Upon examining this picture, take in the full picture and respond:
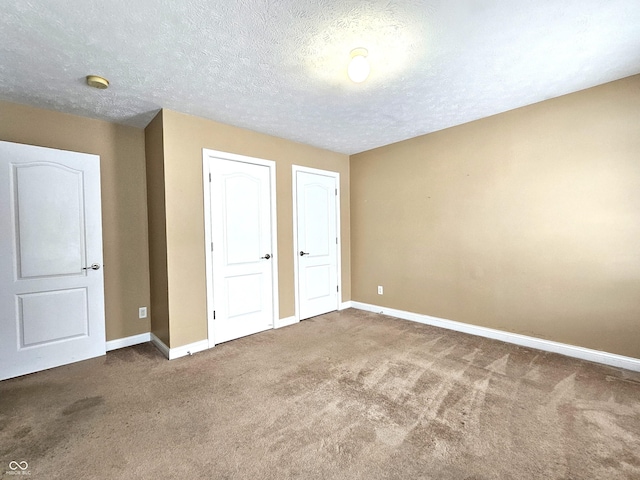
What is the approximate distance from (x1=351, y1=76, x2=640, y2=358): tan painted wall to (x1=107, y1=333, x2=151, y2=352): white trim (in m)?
3.19

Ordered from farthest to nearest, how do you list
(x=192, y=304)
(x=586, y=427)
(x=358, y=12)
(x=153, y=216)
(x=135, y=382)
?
(x=153, y=216) → (x=192, y=304) → (x=135, y=382) → (x=586, y=427) → (x=358, y=12)

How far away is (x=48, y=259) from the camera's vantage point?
2.64 meters

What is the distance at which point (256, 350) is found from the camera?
9.72 ft

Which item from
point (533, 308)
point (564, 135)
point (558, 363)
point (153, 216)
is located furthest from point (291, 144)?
point (558, 363)

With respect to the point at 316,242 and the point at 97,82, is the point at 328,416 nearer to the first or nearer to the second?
the point at 316,242

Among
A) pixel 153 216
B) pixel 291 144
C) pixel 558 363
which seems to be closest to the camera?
pixel 558 363

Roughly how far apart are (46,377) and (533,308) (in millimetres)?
4692

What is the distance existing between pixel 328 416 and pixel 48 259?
2.94 m

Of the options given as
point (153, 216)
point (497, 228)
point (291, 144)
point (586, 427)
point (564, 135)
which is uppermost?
point (291, 144)

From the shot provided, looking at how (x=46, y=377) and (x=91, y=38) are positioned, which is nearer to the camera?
(x=91, y=38)

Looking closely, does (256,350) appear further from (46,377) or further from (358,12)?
(358,12)

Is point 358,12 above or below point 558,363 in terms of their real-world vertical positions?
above

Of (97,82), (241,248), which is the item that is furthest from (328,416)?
(97,82)

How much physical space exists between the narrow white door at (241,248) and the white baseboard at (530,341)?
6.28 feet
